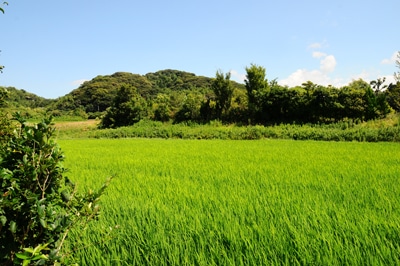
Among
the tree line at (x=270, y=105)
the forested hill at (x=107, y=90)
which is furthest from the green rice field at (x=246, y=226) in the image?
the forested hill at (x=107, y=90)

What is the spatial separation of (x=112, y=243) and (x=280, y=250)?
1.23 metres

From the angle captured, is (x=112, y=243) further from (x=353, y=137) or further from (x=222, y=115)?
(x=222, y=115)

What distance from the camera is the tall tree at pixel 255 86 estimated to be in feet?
75.7

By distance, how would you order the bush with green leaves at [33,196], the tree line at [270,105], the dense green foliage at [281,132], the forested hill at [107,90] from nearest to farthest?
the bush with green leaves at [33,196] < the dense green foliage at [281,132] < the tree line at [270,105] < the forested hill at [107,90]

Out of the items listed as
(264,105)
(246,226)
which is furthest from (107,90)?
(246,226)

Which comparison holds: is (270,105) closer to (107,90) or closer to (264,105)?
(264,105)

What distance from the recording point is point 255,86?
2500cm

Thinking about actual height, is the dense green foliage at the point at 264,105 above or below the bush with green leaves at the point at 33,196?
above

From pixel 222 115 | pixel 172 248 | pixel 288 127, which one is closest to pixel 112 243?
pixel 172 248

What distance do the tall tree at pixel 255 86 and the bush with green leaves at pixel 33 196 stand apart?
22156 mm

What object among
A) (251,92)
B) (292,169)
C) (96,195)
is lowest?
(292,169)

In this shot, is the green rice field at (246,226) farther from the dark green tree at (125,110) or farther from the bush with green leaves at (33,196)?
the dark green tree at (125,110)

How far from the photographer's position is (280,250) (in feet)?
6.36

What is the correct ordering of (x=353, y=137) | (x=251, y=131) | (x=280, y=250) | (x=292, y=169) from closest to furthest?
(x=280, y=250) → (x=292, y=169) → (x=353, y=137) → (x=251, y=131)
